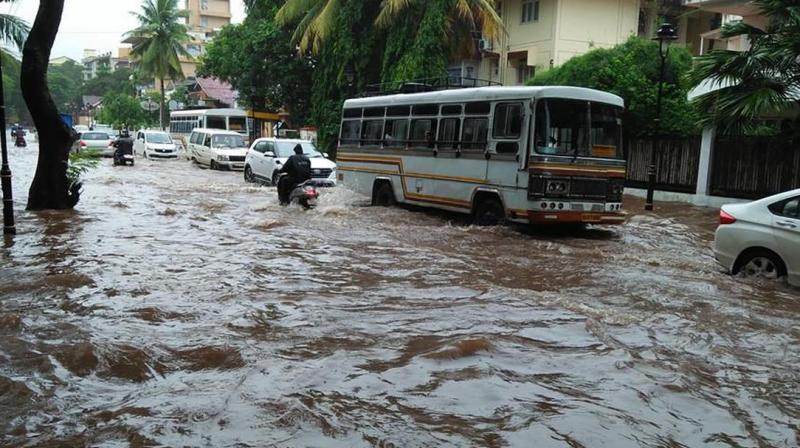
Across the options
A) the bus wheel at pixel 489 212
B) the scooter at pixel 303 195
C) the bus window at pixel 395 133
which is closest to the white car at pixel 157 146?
the scooter at pixel 303 195

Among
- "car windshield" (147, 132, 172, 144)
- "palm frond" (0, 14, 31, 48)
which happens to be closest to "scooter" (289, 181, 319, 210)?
"palm frond" (0, 14, 31, 48)

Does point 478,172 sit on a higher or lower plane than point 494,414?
higher

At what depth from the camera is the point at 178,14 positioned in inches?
2014

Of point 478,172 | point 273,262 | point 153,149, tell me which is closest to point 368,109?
point 478,172

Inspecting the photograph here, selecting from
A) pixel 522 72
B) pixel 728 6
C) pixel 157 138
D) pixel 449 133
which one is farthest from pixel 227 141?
pixel 728 6

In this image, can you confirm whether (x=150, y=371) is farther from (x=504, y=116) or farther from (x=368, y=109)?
(x=368, y=109)

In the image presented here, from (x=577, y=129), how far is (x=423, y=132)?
3.54m

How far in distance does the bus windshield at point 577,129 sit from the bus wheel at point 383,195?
481 centimetres

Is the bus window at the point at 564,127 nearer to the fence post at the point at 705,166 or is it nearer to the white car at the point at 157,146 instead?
the fence post at the point at 705,166

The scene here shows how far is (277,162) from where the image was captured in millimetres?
21609

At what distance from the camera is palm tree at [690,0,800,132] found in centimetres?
1320

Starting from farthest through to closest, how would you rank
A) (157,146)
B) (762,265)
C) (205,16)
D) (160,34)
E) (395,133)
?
(205,16), (160,34), (157,146), (395,133), (762,265)

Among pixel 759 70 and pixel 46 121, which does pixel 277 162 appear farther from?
pixel 759 70

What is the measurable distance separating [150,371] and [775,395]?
4.65 m
